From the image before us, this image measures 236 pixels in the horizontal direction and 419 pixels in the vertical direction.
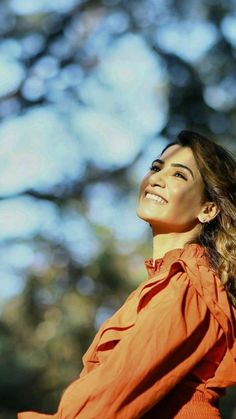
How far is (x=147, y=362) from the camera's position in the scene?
7.54 ft

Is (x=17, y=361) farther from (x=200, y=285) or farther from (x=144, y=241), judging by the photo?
(x=200, y=285)

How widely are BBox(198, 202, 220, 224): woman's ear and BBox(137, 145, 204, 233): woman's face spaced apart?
0.6 inches

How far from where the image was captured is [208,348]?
238cm

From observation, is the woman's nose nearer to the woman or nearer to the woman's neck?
the woman

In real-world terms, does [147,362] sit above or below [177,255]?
below

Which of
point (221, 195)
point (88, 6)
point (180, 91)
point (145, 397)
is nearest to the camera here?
point (145, 397)

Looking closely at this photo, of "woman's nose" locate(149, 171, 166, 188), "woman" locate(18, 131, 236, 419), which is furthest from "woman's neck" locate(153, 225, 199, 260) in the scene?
"woman's nose" locate(149, 171, 166, 188)

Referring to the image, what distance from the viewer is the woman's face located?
2.62 m

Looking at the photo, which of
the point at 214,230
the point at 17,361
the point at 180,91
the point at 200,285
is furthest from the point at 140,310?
the point at 17,361

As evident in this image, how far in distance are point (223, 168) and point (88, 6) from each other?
17.9ft

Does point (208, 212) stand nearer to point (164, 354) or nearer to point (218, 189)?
point (218, 189)

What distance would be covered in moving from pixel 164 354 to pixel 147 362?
0.04 metres

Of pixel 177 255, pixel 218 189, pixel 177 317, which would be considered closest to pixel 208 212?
pixel 218 189

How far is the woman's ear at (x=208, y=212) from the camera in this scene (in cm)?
270
